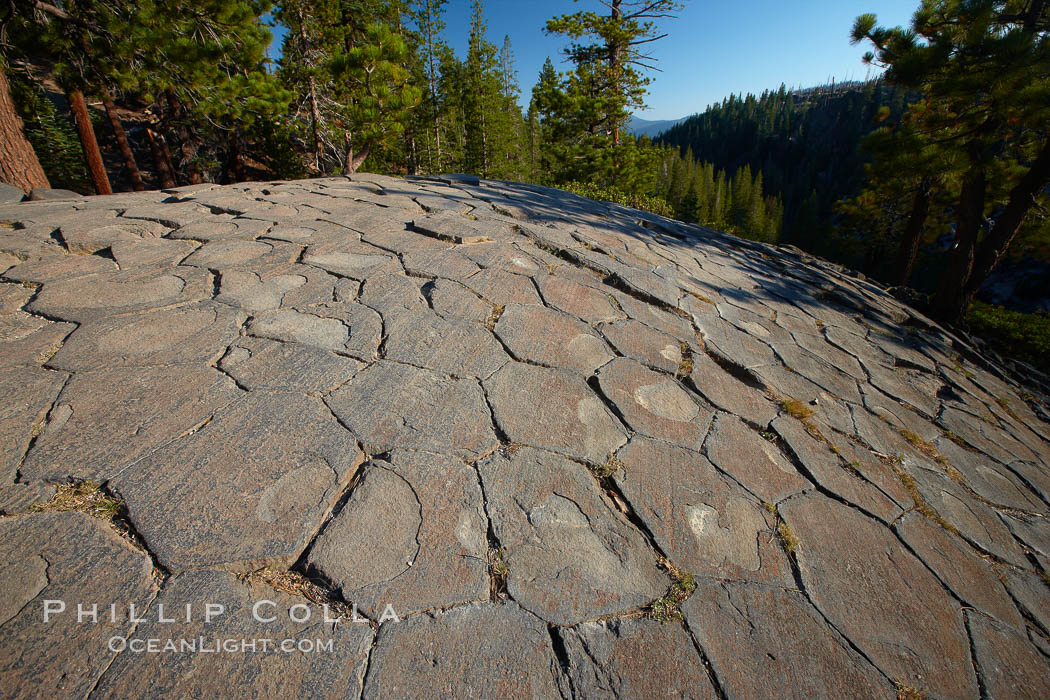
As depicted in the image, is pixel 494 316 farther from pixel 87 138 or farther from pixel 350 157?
pixel 87 138

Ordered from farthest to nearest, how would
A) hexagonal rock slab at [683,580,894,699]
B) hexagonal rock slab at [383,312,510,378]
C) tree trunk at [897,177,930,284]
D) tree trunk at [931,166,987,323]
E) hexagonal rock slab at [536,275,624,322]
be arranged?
tree trunk at [897,177,930,284] < tree trunk at [931,166,987,323] < hexagonal rock slab at [536,275,624,322] < hexagonal rock slab at [383,312,510,378] < hexagonal rock slab at [683,580,894,699]

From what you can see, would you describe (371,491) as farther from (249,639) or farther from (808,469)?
(808,469)

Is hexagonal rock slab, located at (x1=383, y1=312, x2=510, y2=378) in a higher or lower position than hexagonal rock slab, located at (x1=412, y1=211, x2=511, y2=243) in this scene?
lower

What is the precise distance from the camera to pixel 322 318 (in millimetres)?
1989

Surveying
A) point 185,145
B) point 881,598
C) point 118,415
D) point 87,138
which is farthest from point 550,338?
point 185,145

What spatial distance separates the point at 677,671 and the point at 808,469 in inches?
46.3

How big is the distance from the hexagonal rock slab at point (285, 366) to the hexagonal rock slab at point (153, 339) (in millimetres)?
100

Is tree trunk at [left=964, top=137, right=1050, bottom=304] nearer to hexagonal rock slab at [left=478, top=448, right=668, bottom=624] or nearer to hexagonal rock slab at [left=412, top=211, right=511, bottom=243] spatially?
hexagonal rock slab at [left=412, top=211, right=511, bottom=243]

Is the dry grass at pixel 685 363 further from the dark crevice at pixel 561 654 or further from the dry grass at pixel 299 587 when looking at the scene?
the dry grass at pixel 299 587

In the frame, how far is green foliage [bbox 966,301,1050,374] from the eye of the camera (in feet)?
20.4

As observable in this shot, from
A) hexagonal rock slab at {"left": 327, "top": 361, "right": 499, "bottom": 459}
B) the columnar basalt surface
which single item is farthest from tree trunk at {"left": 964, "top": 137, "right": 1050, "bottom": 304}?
hexagonal rock slab at {"left": 327, "top": 361, "right": 499, "bottom": 459}

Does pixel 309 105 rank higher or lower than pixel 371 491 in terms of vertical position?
higher

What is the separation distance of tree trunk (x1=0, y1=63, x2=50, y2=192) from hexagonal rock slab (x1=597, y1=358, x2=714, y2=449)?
685 cm

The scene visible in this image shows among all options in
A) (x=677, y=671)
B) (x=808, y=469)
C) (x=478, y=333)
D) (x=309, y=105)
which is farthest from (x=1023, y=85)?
(x=309, y=105)
